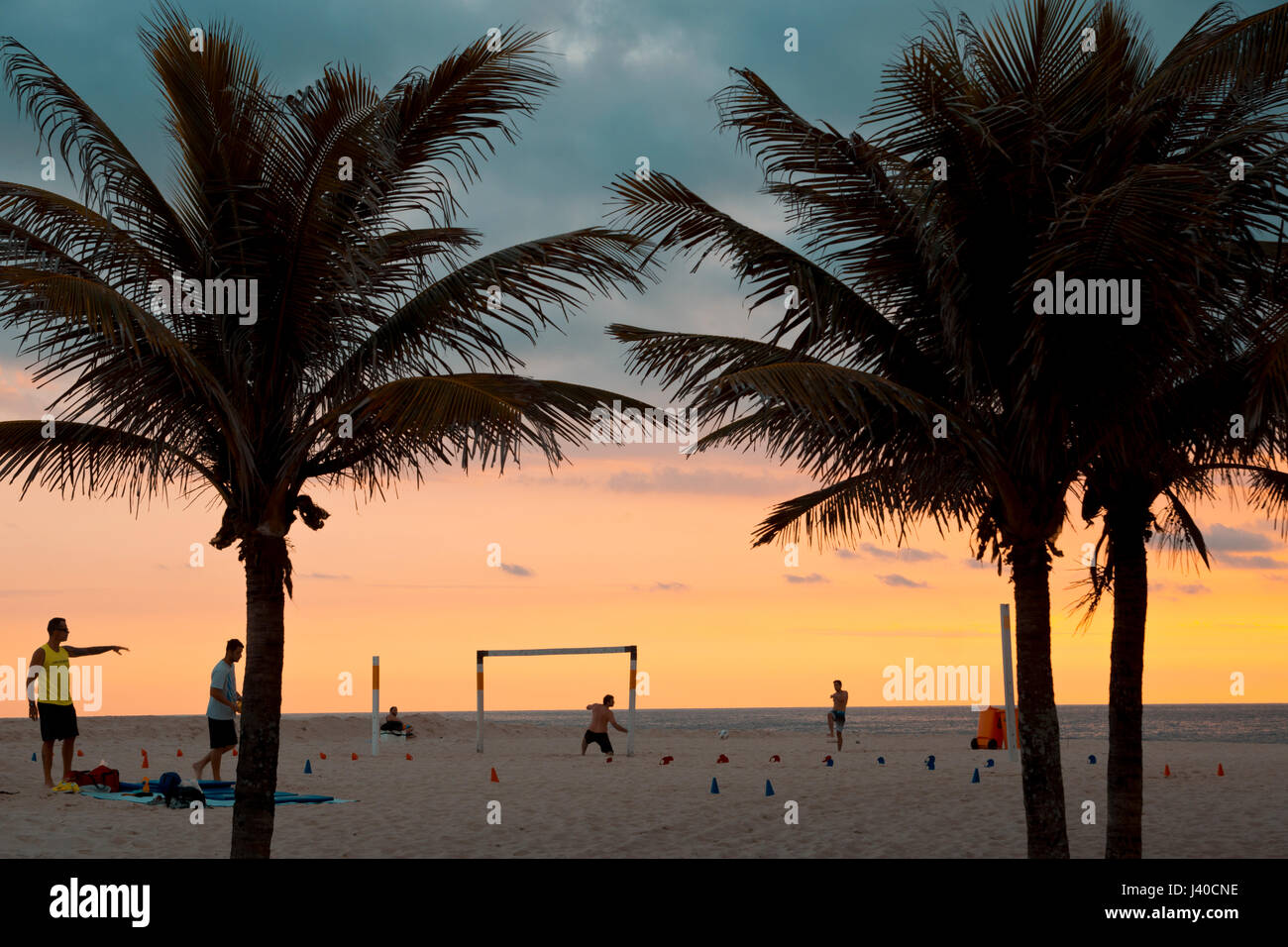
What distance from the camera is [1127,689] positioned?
9555 millimetres

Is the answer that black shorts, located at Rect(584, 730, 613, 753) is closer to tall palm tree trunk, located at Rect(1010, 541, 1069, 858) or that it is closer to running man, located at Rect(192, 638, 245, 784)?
running man, located at Rect(192, 638, 245, 784)

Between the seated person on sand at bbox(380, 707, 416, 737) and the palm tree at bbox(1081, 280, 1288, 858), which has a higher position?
the palm tree at bbox(1081, 280, 1288, 858)

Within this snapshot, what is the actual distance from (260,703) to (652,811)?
6404 millimetres

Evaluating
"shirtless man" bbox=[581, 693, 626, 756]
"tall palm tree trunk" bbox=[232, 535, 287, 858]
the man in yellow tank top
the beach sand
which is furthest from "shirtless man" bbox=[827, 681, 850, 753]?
"tall palm tree trunk" bbox=[232, 535, 287, 858]

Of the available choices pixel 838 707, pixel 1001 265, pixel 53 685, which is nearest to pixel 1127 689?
pixel 1001 265

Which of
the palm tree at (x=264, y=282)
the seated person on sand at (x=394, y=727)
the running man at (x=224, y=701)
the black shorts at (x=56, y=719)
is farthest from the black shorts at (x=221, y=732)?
the seated person on sand at (x=394, y=727)

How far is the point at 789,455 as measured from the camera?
9578mm

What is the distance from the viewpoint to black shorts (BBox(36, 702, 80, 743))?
1331 cm

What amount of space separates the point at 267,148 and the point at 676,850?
7530 millimetres

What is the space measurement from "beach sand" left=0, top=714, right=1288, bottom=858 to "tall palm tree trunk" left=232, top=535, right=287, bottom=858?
2.49 m

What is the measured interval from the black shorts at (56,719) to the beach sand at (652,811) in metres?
0.79
